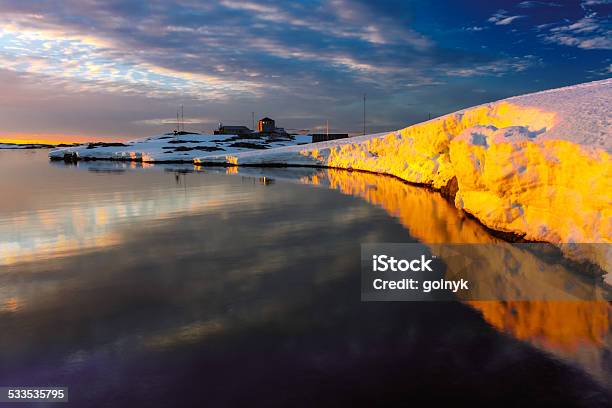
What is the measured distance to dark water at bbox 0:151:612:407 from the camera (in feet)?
15.6

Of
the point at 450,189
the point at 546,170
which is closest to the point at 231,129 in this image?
the point at 450,189

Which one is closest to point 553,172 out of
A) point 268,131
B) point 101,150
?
point 101,150

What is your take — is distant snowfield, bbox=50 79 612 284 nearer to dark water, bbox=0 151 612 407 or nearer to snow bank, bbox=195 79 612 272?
snow bank, bbox=195 79 612 272

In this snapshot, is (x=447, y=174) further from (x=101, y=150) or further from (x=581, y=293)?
(x=101, y=150)

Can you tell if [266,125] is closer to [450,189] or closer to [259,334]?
[450,189]

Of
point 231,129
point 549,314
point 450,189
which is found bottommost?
point 549,314

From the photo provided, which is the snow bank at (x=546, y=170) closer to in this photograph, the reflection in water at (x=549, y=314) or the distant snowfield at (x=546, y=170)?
the distant snowfield at (x=546, y=170)

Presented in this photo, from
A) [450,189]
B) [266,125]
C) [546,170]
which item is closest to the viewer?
[546,170]

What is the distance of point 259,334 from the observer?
20.0 ft

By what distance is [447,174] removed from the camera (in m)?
24.5

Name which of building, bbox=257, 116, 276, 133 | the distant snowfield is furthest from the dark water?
building, bbox=257, 116, 276, 133

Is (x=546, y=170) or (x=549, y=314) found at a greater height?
(x=546, y=170)

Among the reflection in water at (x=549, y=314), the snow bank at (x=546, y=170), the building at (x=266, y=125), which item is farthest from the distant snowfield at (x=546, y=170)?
the building at (x=266, y=125)

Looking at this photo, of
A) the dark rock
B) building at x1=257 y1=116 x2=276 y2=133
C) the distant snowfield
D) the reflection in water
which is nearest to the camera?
the reflection in water
